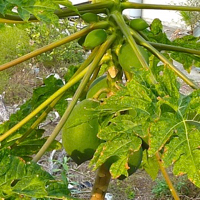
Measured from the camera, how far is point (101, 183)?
112cm

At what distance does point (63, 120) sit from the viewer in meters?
0.95

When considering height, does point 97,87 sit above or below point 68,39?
below

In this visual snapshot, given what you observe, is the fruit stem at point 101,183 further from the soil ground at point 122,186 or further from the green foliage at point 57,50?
the green foliage at point 57,50

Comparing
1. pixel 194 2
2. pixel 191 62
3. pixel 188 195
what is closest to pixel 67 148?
pixel 191 62

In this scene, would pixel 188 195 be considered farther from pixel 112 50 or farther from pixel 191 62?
pixel 112 50

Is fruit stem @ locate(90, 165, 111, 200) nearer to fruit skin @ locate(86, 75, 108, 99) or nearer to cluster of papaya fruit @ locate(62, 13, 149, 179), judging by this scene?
cluster of papaya fruit @ locate(62, 13, 149, 179)

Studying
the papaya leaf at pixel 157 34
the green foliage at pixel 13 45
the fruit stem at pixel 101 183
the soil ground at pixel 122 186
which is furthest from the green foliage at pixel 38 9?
the green foliage at pixel 13 45

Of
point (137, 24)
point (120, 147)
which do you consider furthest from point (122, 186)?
point (120, 147)

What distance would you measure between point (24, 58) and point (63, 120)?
0.18 meters

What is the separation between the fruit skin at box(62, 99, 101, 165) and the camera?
3.42ft

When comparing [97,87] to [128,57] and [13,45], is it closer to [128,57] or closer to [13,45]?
[128,57]

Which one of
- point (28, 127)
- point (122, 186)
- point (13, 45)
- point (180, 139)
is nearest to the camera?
point (180, 139)

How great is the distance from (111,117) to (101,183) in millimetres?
227

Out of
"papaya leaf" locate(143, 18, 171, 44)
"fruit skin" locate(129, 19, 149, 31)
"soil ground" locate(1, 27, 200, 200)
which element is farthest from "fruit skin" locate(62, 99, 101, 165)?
"soil ground" locate(1, 27, 200, 200)
